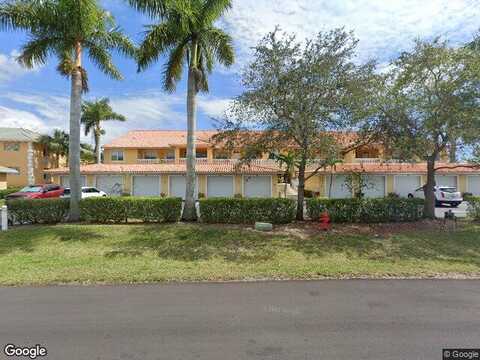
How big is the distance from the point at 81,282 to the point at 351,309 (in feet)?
17.3

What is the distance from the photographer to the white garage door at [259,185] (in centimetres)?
2866

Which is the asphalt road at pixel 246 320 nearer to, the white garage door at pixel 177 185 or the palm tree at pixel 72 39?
the palm tree at pixel 72 39

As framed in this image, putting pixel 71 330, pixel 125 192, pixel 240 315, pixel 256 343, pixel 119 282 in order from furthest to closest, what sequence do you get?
pixel 125 192 → pixel 119 282 → pixel 240 315 → pixel 71 330 → pixel 256 343

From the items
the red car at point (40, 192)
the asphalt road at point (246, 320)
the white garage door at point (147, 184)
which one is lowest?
the asphalt road at point (246, 320)

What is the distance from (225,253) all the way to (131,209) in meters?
5.20

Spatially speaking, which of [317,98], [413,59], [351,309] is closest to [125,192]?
[317,98]

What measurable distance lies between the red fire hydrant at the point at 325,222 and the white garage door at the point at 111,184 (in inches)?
879

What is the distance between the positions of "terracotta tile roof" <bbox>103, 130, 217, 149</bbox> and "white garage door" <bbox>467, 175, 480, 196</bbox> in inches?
1045

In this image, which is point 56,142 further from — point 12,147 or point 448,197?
point 448,197

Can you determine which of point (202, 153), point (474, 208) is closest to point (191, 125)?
point (474, 208)

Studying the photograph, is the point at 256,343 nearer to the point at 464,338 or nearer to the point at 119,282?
the point at 464,338

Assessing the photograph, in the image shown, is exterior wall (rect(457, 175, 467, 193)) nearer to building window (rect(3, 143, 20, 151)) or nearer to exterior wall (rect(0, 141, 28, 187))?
exterior wall (rect(0, 141, 28, 187))

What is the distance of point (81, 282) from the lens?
634 cm

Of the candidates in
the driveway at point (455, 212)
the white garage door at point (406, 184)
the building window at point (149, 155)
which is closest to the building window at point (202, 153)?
the building window at point (149, 155)
